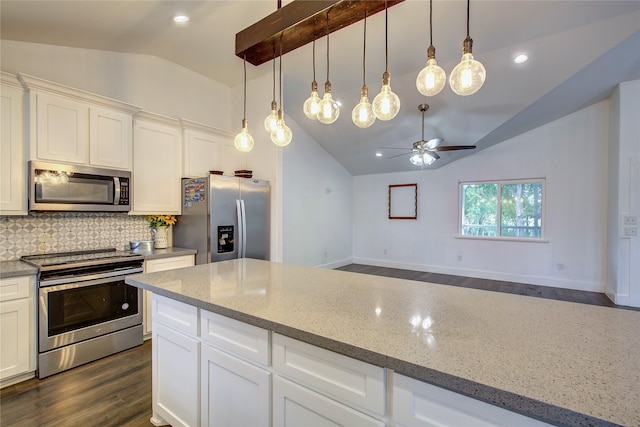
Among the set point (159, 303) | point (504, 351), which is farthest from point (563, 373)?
point (159, 303)

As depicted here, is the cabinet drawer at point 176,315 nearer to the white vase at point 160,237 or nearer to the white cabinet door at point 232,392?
the white cabinet door at point 232,392

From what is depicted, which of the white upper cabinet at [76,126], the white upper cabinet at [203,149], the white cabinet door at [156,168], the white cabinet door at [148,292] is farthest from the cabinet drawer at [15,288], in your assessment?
the white upper cabinet at [203,149]

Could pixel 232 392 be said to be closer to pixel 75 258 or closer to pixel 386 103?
pixel 386 103

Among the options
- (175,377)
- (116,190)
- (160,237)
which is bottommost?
(175,377)

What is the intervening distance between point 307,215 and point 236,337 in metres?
4.04

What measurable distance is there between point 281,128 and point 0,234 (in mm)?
2665

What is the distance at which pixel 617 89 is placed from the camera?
404 centimetres

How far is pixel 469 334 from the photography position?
973 mm

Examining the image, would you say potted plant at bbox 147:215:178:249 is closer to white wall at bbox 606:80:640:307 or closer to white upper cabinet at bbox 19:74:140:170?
white upper cabinet at bbox 19:74:140:170

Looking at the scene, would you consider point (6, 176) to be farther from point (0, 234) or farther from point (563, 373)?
point (563, 373)

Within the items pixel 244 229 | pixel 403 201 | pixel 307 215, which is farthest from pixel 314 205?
pixel 403 201

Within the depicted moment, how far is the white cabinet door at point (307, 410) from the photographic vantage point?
971mm

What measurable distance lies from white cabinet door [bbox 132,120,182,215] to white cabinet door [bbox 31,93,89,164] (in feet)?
1.64

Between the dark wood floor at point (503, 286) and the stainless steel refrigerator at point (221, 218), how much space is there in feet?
10.6
